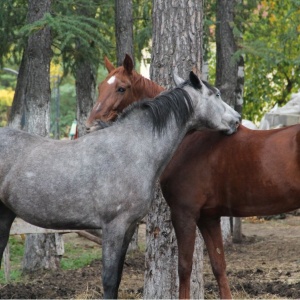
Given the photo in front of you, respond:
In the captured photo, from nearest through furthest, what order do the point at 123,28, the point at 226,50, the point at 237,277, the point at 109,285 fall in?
the point at 109,285
the point at 237,277
the point at 123,28
the point at 226,50

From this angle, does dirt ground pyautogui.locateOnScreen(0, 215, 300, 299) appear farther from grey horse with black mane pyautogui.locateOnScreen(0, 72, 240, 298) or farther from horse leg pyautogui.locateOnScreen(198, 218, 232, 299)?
grey horse with black mane pyautogui.locateOnScreen(0, 72, 240, 298)

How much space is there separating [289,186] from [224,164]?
0.62 m

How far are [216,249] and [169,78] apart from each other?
1.82 meters

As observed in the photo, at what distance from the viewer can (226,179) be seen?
7570 millimetres

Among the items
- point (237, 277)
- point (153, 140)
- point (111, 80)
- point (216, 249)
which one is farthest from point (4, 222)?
point (237, 277)

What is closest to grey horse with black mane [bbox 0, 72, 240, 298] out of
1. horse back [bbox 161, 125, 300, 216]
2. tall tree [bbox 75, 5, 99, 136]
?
horse back [bbox 161, 125, 300, 216]

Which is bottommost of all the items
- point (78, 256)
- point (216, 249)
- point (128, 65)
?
point (216, 249)

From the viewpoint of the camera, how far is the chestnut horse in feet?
24.6

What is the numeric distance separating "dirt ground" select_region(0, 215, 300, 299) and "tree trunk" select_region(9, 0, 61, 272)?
34 centimetres

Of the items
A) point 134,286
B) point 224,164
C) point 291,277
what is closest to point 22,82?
point 134,286

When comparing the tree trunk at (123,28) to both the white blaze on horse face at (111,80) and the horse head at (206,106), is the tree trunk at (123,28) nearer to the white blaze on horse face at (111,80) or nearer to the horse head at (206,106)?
the white blaze on horse face at (111,80)

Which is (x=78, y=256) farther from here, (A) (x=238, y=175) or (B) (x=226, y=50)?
(A) (x=238, y=175)

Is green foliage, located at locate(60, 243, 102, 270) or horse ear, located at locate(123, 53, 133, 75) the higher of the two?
horse ear, located at locate(123, 53, 133, 75)

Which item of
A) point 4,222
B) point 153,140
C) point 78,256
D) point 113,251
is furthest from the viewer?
point 78,256
